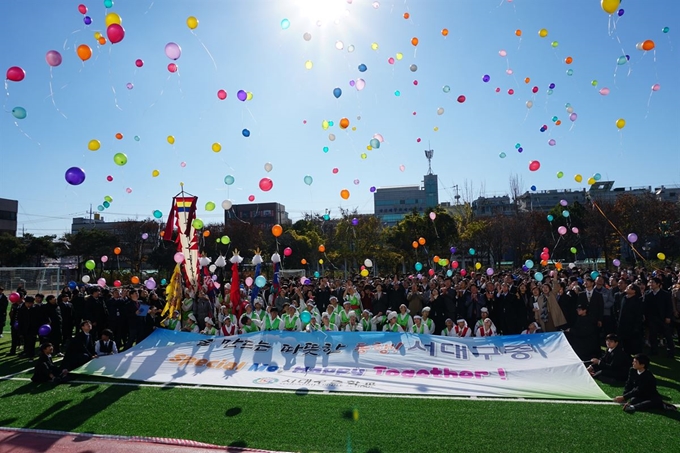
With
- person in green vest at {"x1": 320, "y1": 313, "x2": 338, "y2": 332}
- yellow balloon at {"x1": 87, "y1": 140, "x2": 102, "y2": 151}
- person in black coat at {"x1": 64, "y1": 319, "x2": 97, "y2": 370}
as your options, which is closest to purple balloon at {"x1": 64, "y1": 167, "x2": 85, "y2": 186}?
yellow balloon at {"x1": 87, "y1": 140, "x2": 102, "y2": 151}

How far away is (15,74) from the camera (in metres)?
8.59

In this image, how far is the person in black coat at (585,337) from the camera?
922 cm

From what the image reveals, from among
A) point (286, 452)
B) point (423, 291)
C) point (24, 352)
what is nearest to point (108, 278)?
point (24, 352)

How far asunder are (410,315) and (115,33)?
8667 millimetres

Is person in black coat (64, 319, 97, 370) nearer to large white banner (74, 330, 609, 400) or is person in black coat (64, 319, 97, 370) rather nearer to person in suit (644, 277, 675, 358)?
large white banner (74, 330, 609, 400)

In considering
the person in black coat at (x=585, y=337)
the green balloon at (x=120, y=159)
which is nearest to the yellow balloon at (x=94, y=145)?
the green balloon at (x=120, y=159)

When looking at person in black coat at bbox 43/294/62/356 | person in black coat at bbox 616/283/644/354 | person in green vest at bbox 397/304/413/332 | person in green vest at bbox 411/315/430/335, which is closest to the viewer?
person in black coat at bbox 616/283/644/354

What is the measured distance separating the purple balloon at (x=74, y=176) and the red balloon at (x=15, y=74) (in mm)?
1805

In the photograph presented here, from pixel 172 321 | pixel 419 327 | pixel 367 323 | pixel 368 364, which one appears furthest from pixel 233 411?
pixel 172 321

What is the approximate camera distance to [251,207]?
3027 inches

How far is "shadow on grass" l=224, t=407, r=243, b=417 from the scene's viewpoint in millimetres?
6643

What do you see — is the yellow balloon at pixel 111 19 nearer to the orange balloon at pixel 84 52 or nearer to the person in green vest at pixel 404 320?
the orange balloon at pixel 84 52

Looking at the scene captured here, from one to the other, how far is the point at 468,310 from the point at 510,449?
6.46 m

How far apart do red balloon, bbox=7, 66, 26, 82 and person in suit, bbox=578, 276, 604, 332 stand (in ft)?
38.1
